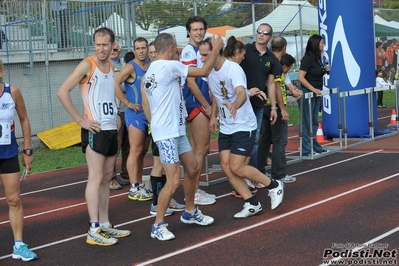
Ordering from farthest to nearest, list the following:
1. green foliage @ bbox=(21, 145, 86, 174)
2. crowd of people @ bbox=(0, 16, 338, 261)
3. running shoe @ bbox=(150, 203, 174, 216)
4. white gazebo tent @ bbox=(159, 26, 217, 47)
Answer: white gazebo tent @ bbox=(159, 26, 217, 47)
green foliage @ bbox=(21, 145, 86, 174)
running shoe @ bbox=(150, 203, 174, 216)
crowd of people @ bbox=(0, 16, 338, 261)

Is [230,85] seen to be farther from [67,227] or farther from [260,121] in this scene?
[67,227]

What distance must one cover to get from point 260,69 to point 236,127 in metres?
1.41

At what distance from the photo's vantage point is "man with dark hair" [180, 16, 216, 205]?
7.97 meters

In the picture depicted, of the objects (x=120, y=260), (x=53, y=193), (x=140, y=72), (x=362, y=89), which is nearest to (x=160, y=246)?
(x=120, y=260)

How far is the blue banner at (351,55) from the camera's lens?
13.3 m

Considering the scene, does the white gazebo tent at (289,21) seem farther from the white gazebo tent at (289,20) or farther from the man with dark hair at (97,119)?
the man with dark hair at (97,119)

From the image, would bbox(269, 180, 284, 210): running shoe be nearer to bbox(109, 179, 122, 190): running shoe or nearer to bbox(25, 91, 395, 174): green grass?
bbox(109, 179, 122, 190): running shoe

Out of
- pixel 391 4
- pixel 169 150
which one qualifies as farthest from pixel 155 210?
pixel 391 4

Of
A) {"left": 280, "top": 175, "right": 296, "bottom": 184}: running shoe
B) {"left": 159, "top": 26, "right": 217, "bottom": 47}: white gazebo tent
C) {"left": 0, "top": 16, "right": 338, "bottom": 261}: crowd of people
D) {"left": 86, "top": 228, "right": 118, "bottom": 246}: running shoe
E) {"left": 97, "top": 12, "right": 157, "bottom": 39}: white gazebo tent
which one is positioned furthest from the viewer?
{"left": 159, "top": 26, "right": 217, "bottom": 47}: white gazebo tent

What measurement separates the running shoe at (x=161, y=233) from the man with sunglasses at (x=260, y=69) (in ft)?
8.20

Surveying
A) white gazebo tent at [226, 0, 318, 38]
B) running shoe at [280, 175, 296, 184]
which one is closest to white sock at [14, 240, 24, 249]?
running shoe at [280, 175, 296, 184]

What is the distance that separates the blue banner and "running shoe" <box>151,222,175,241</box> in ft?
23.5

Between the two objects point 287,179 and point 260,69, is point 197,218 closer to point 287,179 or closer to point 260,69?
point 260,69

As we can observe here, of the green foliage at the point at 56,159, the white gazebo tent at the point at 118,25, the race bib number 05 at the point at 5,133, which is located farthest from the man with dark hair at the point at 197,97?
the white gazebo tent at the point at 118,25
